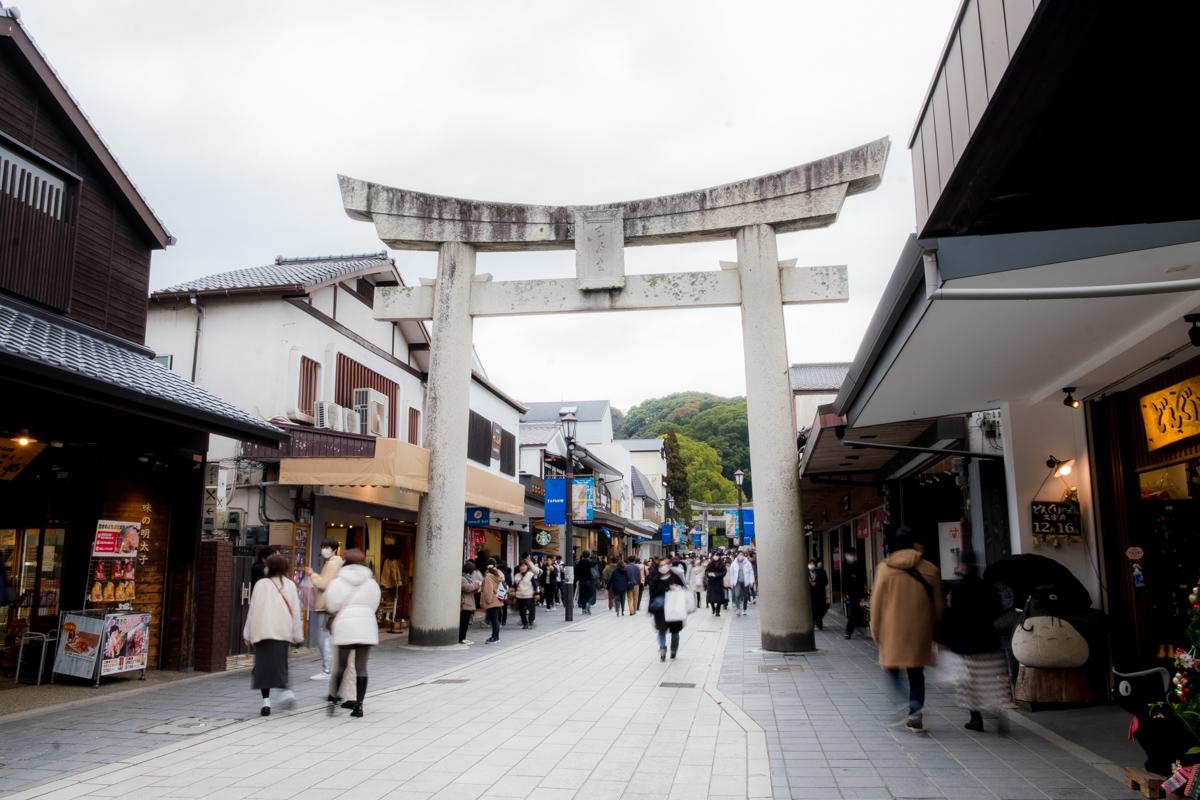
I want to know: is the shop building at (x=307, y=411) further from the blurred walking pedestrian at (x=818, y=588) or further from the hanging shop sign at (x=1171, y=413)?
the hanging shop sign at (x=1171, y=413)

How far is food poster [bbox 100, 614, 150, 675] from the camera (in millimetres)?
10859

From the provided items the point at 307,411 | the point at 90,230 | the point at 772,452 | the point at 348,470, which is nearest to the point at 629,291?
the point at 772,452

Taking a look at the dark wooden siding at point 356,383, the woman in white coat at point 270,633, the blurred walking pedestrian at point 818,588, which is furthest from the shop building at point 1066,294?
the dark wooden siding at point 356,383

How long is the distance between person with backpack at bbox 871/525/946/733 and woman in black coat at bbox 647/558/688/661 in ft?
19.5

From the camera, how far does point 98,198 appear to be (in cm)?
1252

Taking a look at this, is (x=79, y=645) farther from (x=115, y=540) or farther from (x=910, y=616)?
(x=910, y=616)

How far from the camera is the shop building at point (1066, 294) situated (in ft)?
10.4

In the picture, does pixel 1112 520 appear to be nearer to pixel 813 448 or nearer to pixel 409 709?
pixel 813 448

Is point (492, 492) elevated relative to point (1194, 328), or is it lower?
lower

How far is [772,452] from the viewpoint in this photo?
50.8ft

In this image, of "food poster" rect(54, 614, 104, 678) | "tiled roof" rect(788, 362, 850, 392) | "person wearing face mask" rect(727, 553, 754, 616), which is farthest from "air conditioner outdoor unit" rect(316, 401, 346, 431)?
"tiled roof" rect(788, 362, 850, 392)

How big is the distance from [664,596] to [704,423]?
228ft

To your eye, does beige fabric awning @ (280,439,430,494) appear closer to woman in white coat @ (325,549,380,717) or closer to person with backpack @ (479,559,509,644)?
person with backpack @ (479,559,509,644)

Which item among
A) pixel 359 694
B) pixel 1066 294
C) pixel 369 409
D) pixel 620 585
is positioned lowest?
pixel 359 694
